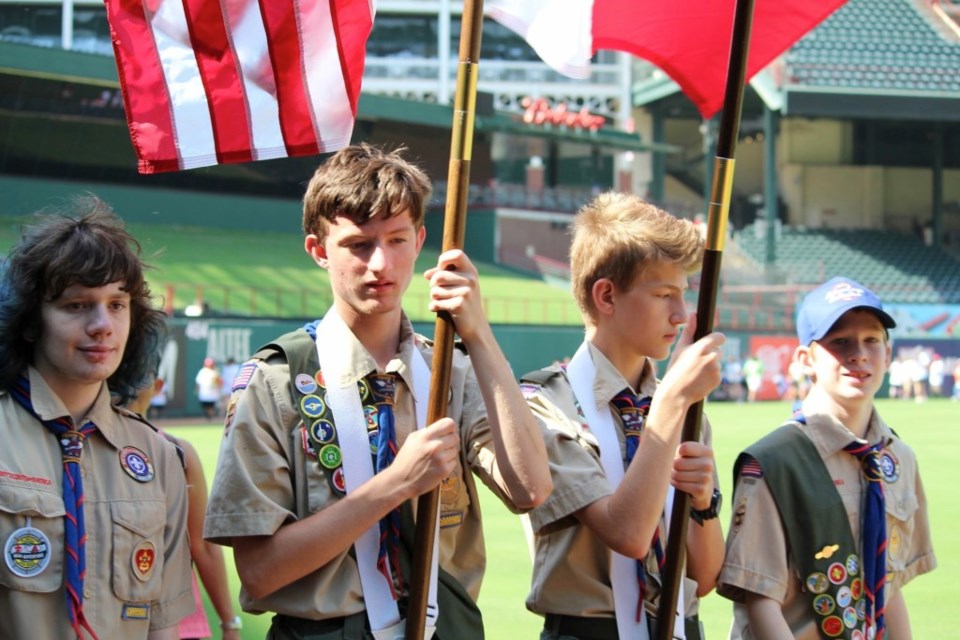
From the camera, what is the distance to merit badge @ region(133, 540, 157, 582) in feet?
9.95

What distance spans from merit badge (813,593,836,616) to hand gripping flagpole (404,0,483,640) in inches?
46.8

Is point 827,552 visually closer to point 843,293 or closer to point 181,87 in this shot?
point 843,293

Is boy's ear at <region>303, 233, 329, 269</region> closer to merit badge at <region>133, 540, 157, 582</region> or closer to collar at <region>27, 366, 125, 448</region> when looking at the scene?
collar at <region>27, 366, 125, 448</region>

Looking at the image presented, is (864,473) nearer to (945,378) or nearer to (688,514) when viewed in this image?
(688,514)

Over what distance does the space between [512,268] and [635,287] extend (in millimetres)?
40717

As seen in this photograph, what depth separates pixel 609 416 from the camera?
135 inches

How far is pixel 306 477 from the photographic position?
289 centimetres

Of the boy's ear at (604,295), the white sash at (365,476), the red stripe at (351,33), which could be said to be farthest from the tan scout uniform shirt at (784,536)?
the red stripe at (351,33)

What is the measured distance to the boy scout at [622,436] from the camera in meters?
3.06

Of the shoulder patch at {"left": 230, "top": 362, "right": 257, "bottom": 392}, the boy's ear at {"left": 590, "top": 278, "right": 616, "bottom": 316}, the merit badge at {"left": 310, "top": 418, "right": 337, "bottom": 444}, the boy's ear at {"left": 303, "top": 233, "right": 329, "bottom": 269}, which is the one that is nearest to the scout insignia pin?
the shoulder patch at {"left": 230, "top": 362, "right": 257, "bottom": 392}

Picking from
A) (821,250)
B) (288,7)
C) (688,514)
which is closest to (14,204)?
(288,7)

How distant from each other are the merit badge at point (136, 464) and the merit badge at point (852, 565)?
74.6 inches

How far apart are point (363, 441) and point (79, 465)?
27.6 inches

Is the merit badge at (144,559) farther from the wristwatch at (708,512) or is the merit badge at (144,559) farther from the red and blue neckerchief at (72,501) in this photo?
the wristwatch at (708,512)
